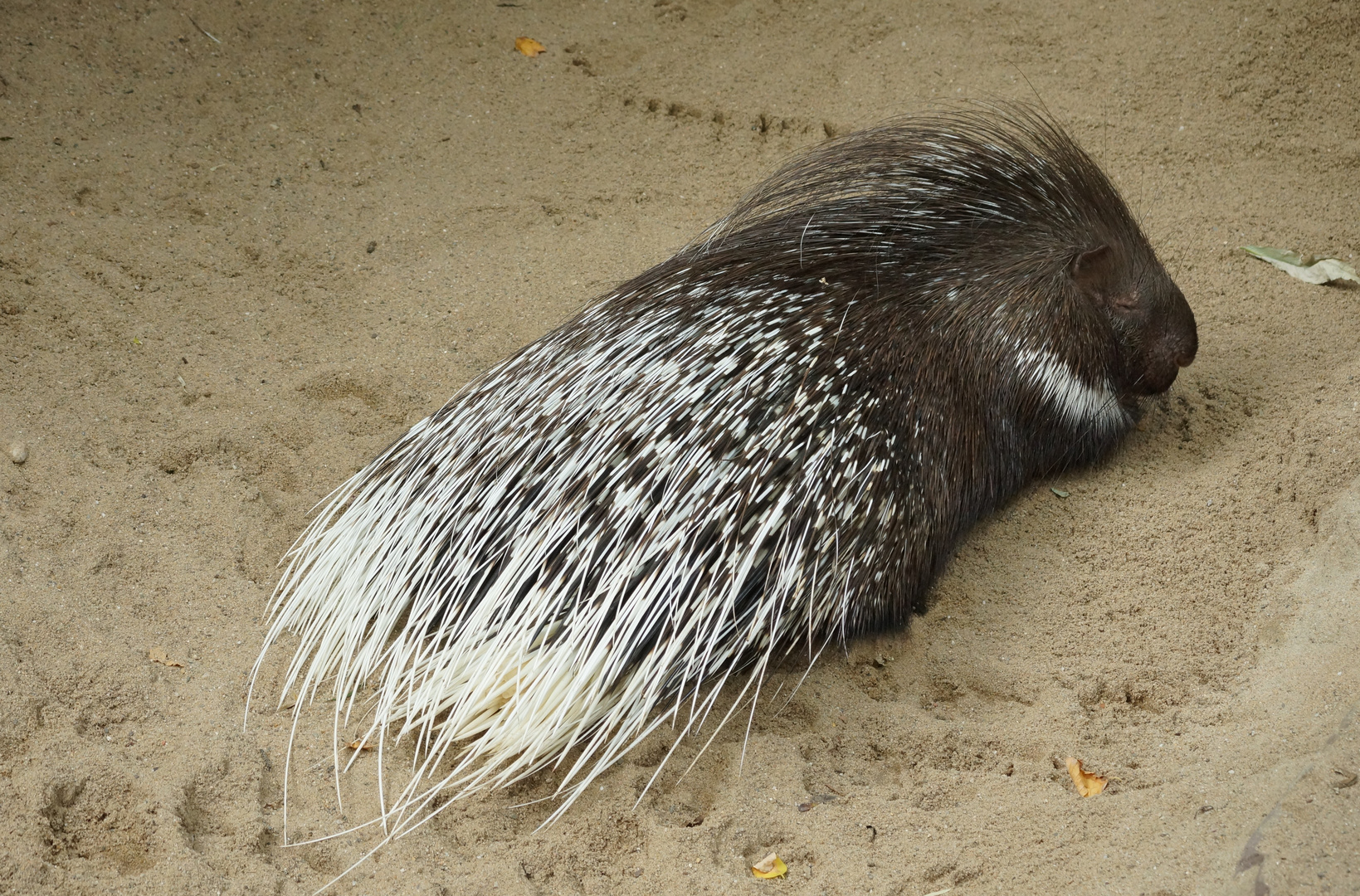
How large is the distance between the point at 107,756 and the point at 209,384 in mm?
1278

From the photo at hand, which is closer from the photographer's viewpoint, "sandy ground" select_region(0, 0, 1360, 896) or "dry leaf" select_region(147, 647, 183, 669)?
"sandy ground" select_region(0, 0, 1360, 896)

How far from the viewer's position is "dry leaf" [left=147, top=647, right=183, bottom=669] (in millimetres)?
2295

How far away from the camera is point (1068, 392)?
2.83 metres

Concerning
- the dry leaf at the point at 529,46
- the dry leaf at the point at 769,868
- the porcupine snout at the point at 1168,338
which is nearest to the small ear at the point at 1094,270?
the porcupine snout at the point at 1168,338

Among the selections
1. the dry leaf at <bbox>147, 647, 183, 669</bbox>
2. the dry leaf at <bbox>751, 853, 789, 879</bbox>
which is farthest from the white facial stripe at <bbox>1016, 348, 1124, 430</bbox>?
the dry leaf at <bbox>147, 647, 183, 669</bbox>

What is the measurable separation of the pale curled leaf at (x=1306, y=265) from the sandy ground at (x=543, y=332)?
62 millimetres

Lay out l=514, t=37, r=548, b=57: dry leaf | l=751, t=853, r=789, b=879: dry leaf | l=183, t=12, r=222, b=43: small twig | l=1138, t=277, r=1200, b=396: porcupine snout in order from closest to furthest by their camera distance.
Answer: l=751, t=853, r=789, b=879: dry leaf → l=1138, t=277, r=1200, b=396: porcupine snout → l=183, t=12, r=222, b=43: small twig → l=514, t=37, r=548, b=57: dry leaf

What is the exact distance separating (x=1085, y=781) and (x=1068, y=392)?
3.53ft

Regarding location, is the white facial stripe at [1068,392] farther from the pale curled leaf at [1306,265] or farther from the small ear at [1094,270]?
the pale curled leaf at [1306,265]

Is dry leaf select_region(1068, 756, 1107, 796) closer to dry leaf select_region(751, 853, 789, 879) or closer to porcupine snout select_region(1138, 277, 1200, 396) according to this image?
dry leaf select_region(751, 853, 789, 879)

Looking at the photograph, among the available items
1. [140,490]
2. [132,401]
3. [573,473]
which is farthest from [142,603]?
[573,473]

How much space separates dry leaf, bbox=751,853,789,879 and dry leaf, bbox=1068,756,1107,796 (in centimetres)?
58

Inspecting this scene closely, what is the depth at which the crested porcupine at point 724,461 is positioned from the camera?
82.6 inches

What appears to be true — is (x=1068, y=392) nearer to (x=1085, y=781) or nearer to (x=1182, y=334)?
(x=1182, y=334)
